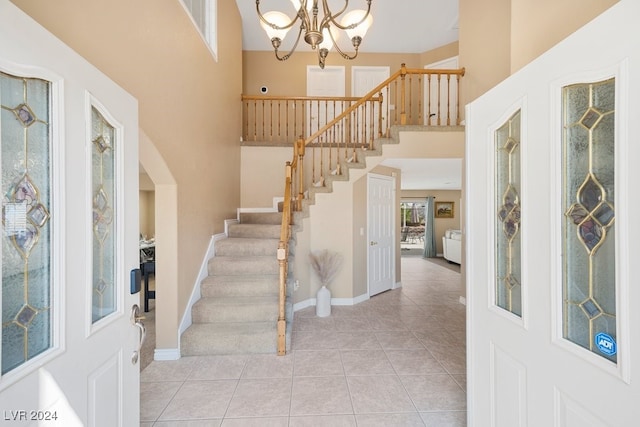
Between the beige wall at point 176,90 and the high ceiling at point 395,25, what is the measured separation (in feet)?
3.33

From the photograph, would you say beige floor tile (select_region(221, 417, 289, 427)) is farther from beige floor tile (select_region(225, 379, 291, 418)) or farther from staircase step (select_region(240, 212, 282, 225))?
staircase step (select_region(240, 212, 282, 225))

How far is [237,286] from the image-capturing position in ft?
11.0

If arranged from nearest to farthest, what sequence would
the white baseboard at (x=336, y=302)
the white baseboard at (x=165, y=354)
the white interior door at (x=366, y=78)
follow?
the white baseboard at (x=165, y=354) → the white baseboard at (x=336, y=302) → the white interior door at (x=366, y=78)

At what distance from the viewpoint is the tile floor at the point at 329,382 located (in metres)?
2.05

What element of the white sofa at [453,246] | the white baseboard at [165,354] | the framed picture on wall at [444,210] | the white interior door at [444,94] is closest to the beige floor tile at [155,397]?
the white baseboard at [165,354]

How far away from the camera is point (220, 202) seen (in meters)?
4.05

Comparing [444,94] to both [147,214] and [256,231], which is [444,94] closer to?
[256,231]

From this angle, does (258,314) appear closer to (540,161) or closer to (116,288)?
(116,288)

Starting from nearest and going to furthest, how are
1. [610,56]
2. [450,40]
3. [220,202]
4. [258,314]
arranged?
[610,56] < [258,314] < [220,202] < [450,40]

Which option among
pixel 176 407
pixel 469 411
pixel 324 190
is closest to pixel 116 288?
pixel 176 407

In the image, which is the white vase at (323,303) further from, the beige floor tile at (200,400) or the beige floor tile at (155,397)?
the beige floor tile at (155,397)

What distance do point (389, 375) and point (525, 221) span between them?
1963 millimetres

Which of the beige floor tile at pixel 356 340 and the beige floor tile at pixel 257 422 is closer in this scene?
the beige floor tile at pixel 257 422

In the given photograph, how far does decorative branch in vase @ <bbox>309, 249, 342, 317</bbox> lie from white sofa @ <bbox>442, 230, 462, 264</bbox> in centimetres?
541
